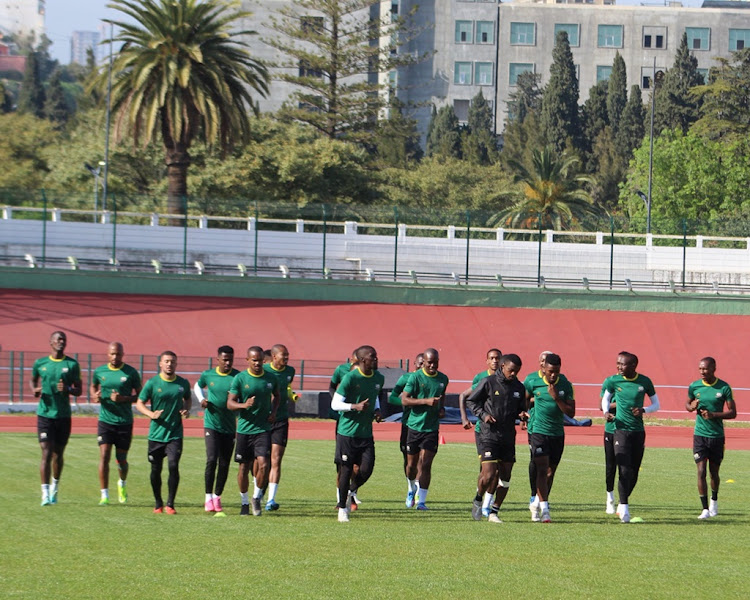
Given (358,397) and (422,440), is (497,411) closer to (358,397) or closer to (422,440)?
(358,397)

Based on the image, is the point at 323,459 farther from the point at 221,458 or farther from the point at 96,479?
the point at 221,458

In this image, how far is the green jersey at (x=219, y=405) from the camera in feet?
46.3

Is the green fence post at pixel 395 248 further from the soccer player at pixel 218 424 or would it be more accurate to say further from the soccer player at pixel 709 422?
the soccer player at pixel 218 424

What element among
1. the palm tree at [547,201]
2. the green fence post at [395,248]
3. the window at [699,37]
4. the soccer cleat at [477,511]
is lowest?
the soccer cleat at [477,511]

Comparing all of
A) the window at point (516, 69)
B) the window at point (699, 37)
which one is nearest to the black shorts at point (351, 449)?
the window at point (516, 69)

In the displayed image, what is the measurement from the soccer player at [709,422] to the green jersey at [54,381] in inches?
321

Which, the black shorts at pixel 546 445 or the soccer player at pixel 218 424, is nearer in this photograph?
the black shorts at pixel 546 445

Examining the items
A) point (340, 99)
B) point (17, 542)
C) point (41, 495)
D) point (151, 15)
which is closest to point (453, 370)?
point (151, 15)

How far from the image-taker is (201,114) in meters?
49.7

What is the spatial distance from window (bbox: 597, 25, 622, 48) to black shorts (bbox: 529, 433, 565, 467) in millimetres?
99813

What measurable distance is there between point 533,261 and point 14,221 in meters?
21.5

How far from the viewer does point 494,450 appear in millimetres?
13570

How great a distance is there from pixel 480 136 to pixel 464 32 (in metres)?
13.5

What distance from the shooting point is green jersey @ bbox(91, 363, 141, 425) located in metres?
14.6
